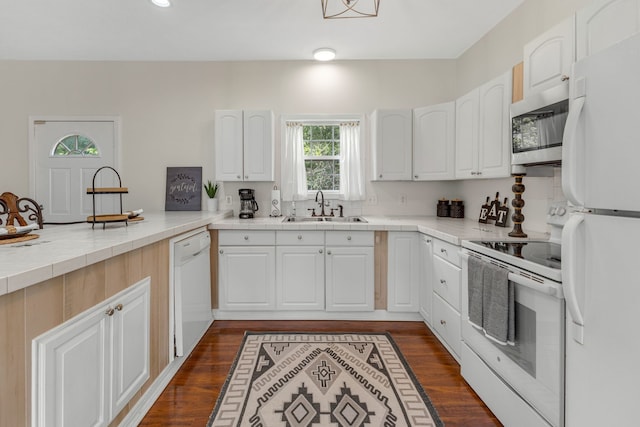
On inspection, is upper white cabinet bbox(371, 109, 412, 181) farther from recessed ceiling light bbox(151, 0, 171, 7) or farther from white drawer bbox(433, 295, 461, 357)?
recessed ceiling light bbox(151, 0, 171, 7)

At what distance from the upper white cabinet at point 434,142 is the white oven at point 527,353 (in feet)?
4.80

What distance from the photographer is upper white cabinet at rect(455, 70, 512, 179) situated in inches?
90.7

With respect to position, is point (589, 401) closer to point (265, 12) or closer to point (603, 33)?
point (603, 33)

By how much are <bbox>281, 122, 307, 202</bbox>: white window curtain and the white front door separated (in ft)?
6.46

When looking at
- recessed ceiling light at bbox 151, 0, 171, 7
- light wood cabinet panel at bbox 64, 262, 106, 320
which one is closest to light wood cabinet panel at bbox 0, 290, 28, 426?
light wood cabinet panel at bbox 64, 262, 106, 320

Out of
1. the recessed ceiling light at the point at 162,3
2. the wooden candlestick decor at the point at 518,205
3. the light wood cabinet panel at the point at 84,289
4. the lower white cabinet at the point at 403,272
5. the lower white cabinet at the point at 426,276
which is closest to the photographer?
the light wood cabinet panel at the point at 84,289

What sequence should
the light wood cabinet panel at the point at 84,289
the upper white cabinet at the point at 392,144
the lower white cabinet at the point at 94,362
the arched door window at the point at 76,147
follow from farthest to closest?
the arched door window at the point at 76,147 → the upper white cabinet at the point at 392,144 → the light wood cabinet panel at the point at 84,289 → the lower white cabinet at the point at 94,362

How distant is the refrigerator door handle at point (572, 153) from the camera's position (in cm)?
119

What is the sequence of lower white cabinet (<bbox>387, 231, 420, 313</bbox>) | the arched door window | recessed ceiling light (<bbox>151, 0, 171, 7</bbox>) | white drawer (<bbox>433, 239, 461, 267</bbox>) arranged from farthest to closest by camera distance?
the arched door window, lower white cabinet (<bbox>387, 231, 420, 313</bbox>), recessed ceiling light (<bbox>151, 0, 171, 7</bbox>), white drawer (<bbox>433, 239, 461, 267</bbox>)

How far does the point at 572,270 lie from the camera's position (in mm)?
1197

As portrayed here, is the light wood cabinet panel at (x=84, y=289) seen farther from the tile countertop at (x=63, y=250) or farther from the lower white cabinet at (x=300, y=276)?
the lower white cabinet at (x=300, y=276)

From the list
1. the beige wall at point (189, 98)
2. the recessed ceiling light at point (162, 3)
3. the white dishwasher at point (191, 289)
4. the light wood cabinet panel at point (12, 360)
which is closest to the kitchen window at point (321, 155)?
the beige wall at point (189, 98)

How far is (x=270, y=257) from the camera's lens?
3.05 meters

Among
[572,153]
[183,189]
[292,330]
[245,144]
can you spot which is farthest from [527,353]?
[183,189]
